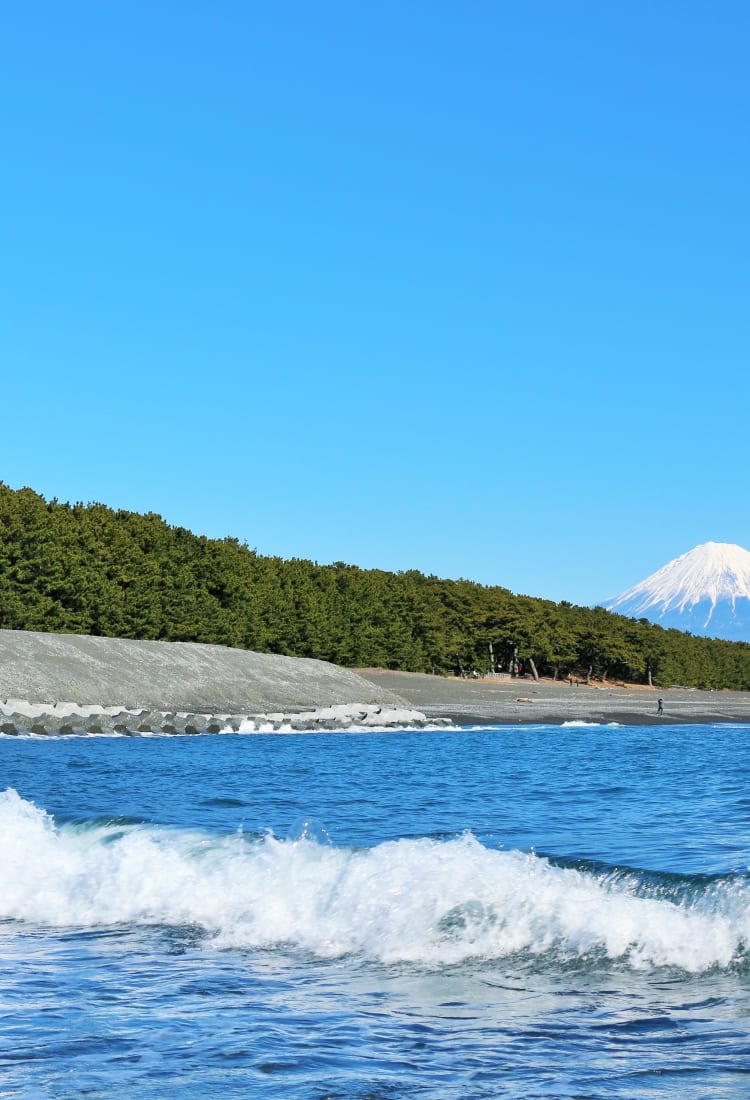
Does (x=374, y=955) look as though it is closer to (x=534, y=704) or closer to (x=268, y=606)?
(x=534, y=704)

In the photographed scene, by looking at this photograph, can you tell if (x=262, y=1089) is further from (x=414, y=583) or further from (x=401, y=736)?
(x=414, y=583)

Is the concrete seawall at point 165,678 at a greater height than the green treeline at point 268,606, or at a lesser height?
lesser

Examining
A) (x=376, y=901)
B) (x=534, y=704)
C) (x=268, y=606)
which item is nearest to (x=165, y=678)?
(x=534, y=704)

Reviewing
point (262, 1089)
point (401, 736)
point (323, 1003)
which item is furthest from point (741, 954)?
point (401, 736)

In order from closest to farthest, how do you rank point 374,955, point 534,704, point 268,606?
point 374,955
point 534,704
point 268,606

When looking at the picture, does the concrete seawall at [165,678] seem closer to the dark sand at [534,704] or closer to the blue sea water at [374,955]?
the dark sand at [534,704]

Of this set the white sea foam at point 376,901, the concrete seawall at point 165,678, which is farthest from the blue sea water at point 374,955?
the concrete seawall at point 165,678

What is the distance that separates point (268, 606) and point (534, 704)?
2656cm

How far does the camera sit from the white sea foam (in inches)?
420

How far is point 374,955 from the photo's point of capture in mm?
10727

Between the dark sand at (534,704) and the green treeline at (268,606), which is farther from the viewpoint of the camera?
the green treeline at (268,606)

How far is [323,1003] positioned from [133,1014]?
55.1 inches

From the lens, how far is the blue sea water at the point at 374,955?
7.24 m

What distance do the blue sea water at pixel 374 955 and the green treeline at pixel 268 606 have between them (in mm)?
64495
